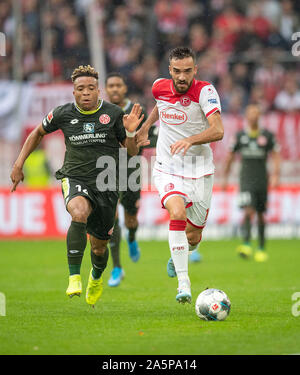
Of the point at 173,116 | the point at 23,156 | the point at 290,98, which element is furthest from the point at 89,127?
the point at 290,98

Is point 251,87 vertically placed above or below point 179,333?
above

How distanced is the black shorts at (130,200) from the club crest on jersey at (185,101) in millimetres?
2780

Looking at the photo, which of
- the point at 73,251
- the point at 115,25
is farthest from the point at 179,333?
the point at 115,25

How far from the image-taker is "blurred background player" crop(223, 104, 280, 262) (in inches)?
597

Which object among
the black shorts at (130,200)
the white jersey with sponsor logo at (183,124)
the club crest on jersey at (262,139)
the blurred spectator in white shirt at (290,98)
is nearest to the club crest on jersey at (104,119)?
the white jersey with sponsor logo at (183,124)

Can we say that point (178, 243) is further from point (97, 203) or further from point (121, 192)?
point (121, 192)

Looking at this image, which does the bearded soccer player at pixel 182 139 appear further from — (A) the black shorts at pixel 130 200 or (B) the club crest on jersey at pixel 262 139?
(B) the club crest on jersey at pixel 262 139

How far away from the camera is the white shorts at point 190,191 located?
326 inches

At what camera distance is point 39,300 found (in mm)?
9211

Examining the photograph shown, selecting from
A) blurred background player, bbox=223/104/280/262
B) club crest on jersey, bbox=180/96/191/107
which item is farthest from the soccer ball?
blurred background player, bbox=223/104/280/262

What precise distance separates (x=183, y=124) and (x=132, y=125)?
584 millimetres

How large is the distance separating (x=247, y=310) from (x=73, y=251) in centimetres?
194
